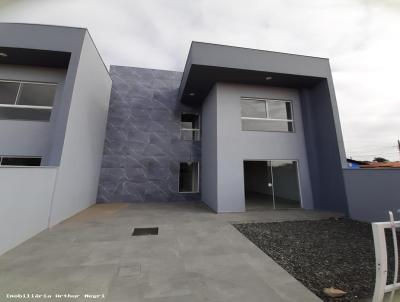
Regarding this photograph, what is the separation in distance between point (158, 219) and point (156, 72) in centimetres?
744

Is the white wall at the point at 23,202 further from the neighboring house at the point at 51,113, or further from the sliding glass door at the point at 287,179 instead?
the sliding glass door at the point at 287,179

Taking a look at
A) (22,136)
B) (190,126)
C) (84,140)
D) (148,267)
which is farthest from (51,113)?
(148,267)

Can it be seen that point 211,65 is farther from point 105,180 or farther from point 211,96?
point 105,180

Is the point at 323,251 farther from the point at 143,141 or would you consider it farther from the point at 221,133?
the point at 143,141

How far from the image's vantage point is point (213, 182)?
6.43 meters

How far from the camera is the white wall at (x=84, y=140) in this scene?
189 inches

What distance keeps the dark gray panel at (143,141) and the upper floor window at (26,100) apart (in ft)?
7.84

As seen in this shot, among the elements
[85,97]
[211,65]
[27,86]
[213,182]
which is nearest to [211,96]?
[211,65]

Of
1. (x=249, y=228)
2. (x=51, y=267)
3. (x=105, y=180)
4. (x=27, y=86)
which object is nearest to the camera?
(x=51, y=267)

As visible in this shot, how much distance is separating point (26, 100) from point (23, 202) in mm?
4476

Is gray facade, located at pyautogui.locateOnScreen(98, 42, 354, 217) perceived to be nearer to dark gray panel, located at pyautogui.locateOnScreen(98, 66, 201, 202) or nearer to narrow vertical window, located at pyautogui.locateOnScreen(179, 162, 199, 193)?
dark gray panel, located at pyautogui.locateOnScreen(98, 66, 201, 202)

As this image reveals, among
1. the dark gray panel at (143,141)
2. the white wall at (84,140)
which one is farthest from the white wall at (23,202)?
the dark gray panel at (143,141)

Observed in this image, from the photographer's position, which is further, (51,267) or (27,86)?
(27,86)

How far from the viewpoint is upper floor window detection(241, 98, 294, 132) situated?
6.61 metres
